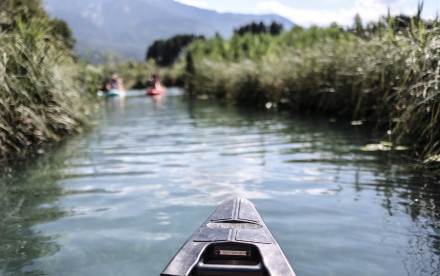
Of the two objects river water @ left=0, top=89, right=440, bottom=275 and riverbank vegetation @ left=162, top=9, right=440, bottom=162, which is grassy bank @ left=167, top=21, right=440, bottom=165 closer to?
riverbank vegetation @ left=162, top=9, right=440, bottom=162

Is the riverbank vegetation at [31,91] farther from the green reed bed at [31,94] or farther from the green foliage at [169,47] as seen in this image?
the green foliage at [169,47]

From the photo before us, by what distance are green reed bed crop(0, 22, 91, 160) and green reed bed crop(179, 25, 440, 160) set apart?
522cm

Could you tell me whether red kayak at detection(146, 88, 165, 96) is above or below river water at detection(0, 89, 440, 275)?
above

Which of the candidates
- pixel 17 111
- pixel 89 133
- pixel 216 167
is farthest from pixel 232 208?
pixel 89 133

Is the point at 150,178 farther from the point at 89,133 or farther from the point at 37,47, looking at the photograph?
the point at 89,133

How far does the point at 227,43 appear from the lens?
22047 millimetres

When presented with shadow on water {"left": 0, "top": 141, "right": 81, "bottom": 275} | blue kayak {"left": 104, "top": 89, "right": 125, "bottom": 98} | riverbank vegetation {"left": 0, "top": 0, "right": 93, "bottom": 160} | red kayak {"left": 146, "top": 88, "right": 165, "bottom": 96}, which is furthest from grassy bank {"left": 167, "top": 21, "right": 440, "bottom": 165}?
blue kayak {"left": 104, "top": 89, "right": 125, "bottom": 98}

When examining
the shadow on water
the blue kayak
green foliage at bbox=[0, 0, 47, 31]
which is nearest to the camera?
the shadow on water

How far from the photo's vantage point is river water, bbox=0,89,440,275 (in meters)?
2.87

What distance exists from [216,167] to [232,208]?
2.61 meters

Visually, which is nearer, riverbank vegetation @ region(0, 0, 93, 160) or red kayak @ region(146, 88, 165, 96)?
riverbank vegetation @ region(0, 0, 93, 160)

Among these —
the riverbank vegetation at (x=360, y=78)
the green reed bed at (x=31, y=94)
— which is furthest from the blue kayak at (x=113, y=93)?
the green reed bed at (x=31, y=94)

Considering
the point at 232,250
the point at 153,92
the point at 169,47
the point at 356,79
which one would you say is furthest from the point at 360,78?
the point at 169,47

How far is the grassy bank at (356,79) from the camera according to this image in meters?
4.90
